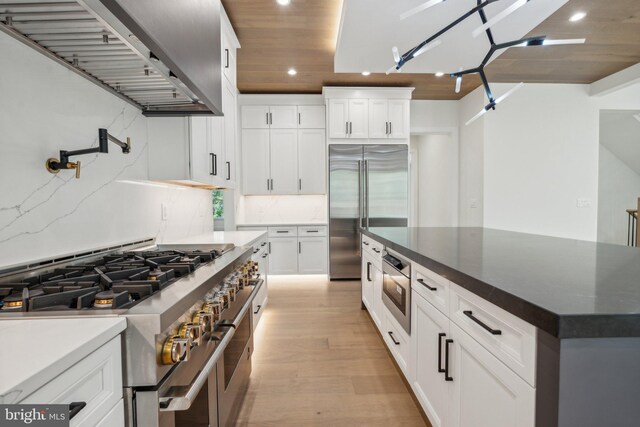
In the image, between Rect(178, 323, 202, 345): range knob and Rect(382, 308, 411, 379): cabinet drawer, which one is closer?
Rect(178, 323, 202, 345): range knob

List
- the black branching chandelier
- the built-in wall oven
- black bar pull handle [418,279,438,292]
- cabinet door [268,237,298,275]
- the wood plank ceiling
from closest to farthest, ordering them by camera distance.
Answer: black bar pull handle [418,279,438,292] → the black branching chandelier → the built-in wall oven → the wood plank ceiling → cabinet door [268,237,298,275]

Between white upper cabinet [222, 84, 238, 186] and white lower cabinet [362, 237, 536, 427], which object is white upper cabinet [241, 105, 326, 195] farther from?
white lower cabinet [362, 237, 536, 427]

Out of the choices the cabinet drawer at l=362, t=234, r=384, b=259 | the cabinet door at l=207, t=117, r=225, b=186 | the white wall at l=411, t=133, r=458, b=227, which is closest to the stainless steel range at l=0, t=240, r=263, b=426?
the cabinet door at l=207, t=117, r=225, b=186

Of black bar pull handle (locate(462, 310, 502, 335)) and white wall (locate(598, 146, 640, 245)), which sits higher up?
white wall (locate(598, 146, 640, 245))

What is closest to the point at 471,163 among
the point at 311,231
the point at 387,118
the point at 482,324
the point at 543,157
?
the point at 543,157

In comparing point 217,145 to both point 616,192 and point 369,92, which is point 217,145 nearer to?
point 369,92

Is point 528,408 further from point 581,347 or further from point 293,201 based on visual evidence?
point 293,201

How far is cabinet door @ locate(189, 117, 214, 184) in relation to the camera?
2002 millimetres

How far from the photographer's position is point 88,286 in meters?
0.99

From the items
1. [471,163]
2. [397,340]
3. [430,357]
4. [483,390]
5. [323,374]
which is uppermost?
[471,163]

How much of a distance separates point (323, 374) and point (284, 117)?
3823 mm

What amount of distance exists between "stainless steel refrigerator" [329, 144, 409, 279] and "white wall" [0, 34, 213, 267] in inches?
118

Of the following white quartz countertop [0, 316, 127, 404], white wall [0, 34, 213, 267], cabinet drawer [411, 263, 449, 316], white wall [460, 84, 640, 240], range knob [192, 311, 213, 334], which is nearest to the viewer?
white quartz countertop [0, 316, 127, 404]

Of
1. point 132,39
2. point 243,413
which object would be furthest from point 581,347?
point 243,413
